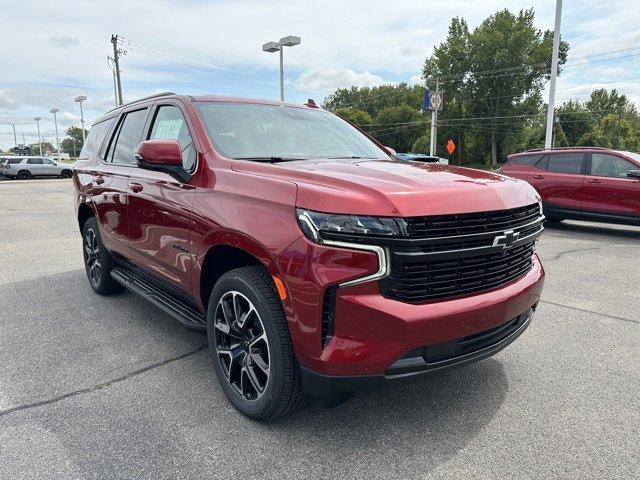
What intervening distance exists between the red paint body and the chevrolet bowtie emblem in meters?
0.14

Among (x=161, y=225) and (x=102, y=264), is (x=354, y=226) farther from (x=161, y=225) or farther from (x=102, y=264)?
(x=102, y=264)

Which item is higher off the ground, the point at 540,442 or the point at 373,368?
the point at 373,368

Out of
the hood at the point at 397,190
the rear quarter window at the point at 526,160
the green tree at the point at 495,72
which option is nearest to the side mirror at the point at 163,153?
the hood at the point at 397,190

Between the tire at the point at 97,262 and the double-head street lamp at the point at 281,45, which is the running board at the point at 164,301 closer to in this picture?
the tire at the point at 97,262

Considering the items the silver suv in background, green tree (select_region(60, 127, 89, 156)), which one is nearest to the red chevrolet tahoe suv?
the silver suv in background

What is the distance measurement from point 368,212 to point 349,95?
4093 inches

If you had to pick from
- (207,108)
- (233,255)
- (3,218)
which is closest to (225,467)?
(233,255)

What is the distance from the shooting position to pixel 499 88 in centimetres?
6197

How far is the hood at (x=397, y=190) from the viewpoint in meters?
2.26

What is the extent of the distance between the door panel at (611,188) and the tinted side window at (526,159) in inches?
45.7

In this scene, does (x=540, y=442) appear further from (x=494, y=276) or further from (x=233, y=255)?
(x=233, y=255)

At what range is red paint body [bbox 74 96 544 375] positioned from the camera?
223 cm

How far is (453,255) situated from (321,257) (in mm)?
649

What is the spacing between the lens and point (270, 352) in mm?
2498
